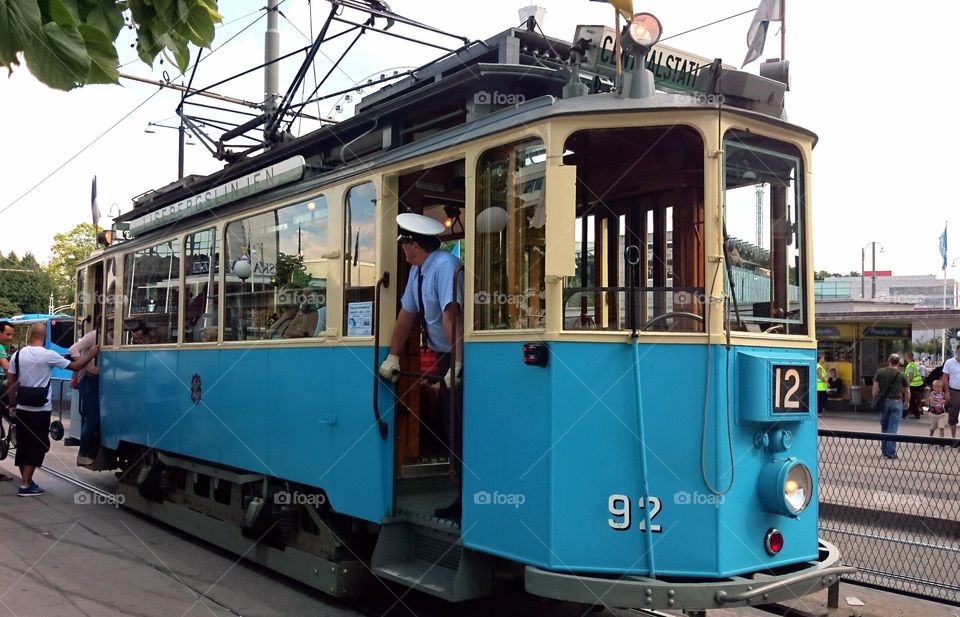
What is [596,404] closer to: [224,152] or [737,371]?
[737,371]

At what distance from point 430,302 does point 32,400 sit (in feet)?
21.3

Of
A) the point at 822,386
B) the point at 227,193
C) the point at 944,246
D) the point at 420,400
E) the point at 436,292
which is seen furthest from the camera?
the point at 944,246

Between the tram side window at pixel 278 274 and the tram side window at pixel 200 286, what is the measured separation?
27cm

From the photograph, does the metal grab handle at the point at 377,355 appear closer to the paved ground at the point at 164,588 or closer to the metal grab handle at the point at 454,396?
the metal grab handle at the point at 454,396

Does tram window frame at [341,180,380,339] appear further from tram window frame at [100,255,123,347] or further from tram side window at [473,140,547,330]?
tram window frame at [100,255,123,347]

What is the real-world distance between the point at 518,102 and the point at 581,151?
0.60 meters

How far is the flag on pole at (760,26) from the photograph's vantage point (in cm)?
541

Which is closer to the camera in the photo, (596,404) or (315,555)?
(596,404)

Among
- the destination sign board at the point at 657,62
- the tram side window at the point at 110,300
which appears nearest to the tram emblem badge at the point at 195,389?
the tram side window at the point at 110,300

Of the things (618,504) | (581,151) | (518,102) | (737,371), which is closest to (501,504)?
(618,504)

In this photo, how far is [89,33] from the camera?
111 inches

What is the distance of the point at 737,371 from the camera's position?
14.5 feet

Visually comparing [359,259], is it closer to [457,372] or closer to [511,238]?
[457,372]

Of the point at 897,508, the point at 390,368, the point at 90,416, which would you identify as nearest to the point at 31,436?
the point at 90,416
